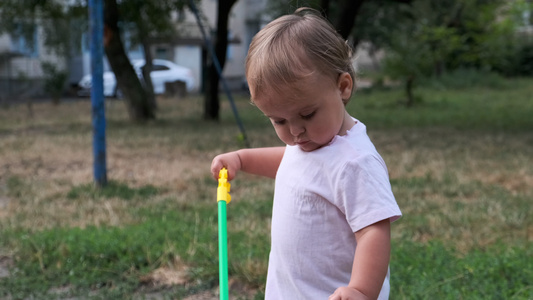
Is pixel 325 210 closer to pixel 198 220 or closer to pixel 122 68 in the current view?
pixel 198 220

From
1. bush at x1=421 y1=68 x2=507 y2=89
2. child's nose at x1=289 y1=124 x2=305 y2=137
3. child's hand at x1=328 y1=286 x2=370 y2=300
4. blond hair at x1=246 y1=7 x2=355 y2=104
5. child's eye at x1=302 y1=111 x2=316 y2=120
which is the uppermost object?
blond hair at x1=246 y1=7 x2=355 y2=104

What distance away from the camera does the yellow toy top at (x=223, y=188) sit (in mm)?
1657

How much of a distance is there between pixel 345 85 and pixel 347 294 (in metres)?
0.53

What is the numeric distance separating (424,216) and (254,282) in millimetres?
1624

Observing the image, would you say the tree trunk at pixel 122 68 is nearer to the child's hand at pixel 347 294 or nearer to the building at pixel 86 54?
the building at pixel 86 54

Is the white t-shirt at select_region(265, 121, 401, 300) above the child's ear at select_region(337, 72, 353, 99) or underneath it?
underneath

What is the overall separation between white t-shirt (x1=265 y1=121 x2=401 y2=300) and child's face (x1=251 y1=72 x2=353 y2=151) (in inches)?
1.7

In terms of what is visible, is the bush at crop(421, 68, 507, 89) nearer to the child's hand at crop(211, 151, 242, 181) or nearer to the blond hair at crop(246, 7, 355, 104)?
the child's hand at crop(211, 151, 242, 181)

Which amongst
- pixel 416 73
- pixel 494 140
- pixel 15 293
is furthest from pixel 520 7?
pixel 15 293

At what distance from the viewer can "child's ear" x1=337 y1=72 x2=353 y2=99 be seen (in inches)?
65.6

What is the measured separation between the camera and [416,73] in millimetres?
15820

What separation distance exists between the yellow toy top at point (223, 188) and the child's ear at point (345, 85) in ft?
1.22

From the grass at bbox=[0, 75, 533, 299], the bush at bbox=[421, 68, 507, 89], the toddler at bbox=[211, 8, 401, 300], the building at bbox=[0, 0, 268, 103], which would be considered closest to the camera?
the toddler at bbox=[211, 8, 401, 300]

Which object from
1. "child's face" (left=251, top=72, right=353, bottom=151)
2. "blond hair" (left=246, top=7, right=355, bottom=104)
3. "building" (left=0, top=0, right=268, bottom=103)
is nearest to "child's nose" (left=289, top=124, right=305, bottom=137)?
"child's face" (left=251, top=72, right=353, bottom=151)
